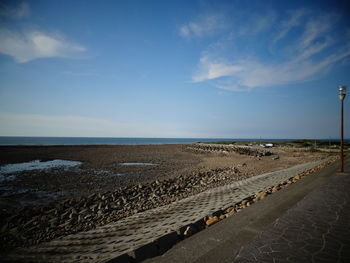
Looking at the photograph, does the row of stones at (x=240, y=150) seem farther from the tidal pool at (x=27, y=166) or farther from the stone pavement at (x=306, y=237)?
the tidal pool at (x=27, y=166)

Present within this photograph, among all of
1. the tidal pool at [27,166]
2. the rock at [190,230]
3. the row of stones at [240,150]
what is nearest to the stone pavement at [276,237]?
the rock at [190,230]

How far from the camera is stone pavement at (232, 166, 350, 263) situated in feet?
8.25

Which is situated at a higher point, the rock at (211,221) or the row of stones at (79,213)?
the rock at (211,221)

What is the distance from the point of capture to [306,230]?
3.21m

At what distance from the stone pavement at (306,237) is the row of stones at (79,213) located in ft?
16.6

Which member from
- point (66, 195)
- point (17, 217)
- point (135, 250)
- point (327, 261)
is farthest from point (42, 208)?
point (327, 261)

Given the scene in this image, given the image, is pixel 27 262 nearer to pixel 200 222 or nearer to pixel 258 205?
pixel 200 222

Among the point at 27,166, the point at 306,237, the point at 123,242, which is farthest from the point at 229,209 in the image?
the point at 27,166

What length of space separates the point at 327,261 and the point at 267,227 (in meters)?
1.04

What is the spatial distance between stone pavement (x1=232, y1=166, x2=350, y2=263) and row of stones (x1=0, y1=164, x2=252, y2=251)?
16.6 ft

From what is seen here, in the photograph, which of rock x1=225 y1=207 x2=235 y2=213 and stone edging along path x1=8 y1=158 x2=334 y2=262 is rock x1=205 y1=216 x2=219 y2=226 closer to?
stone edging along path x1=8 y1=158 x2=334 y2=262

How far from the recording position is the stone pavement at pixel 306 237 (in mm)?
2516

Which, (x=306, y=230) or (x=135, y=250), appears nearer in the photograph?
(x=135, y=250)

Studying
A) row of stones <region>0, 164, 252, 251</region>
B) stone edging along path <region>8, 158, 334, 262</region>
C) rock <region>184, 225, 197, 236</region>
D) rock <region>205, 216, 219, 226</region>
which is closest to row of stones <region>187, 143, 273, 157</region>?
Answer: row of stones <region>0, 164, 252, 251</region>
